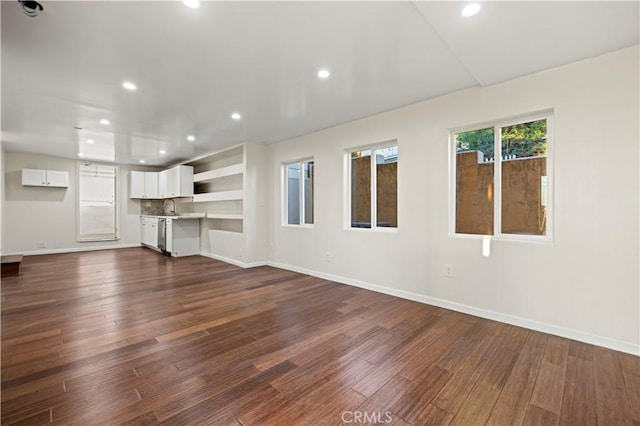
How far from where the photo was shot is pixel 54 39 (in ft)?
7.29

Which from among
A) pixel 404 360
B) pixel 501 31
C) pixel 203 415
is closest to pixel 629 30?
pixel 501 31

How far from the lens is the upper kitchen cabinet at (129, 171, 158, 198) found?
27.3ft

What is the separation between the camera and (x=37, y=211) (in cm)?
711

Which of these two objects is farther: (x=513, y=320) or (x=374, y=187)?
(x=374, y=187)

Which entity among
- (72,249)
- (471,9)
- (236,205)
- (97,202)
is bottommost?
(72,249)

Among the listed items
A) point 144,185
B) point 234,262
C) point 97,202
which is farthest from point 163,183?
point 234,262

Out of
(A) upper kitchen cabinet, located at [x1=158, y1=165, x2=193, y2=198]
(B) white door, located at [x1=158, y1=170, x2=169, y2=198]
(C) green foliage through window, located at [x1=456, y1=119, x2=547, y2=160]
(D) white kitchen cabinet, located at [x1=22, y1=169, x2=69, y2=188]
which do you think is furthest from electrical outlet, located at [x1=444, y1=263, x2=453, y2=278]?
(D) white kitchen cabinet, located at [x1=22, y1=169, x2=69, y2=188]

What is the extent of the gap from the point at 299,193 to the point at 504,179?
11.3 feet

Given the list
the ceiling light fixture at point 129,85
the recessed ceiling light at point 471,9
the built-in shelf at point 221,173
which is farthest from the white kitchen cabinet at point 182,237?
the recessed ceiling light at point 471,9

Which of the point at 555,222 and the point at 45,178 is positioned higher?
the point at 45,178

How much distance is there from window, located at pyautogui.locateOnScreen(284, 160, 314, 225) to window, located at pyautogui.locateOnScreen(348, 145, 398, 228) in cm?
102

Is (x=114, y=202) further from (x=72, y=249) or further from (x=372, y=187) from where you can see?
(x=372, y=187)

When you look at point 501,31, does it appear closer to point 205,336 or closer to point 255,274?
point 205,336

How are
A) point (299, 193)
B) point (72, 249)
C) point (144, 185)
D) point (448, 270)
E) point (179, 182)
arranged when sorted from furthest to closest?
point (144, 185)
point (72, 249)
point (179, 182)
point (299, 193)
point (448, 270)
